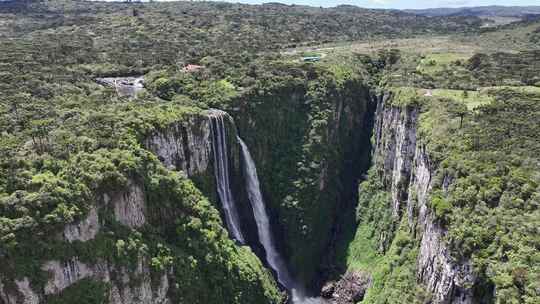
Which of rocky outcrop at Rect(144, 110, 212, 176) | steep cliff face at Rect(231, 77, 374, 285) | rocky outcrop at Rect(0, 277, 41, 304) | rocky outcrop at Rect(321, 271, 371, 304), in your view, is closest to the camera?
rocky outcrop at Rect(0, 277, 41, 304)

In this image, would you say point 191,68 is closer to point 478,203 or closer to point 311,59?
point 311,59

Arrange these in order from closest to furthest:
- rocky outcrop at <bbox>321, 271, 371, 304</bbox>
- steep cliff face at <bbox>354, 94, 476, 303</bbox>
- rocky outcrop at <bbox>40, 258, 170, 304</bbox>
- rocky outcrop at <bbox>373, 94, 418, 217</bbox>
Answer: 1. rocky outcrop at <bbox>40, 258, 170, 304</bbox>
2. steep cliff face at <bbox>354, 94, 476, 303</bbox>
3. rocky outcrop at <bbox>321, 271, 371, 304</bbox>
4. rocky outcrop at <bbox>373, 94, 418, 217</bbox>

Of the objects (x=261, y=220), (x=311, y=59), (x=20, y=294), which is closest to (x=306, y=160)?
(x=261, y=220)

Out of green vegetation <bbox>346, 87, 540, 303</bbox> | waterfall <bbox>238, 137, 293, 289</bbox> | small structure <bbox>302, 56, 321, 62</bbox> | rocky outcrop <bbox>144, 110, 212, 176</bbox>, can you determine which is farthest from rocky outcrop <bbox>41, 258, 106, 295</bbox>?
small structure <bbox>302, 56, 321, 62</bbox>

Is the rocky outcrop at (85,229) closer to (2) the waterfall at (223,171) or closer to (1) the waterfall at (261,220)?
(2) the waterfall at (223,171)

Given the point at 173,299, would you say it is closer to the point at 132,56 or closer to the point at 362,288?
the point at 362,288

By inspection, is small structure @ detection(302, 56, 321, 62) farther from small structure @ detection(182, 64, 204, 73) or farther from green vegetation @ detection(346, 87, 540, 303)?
green vegetation @ detection(346, 87, 540, 303)

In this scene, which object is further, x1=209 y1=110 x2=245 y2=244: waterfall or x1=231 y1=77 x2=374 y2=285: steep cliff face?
x1=231 y1=77 x2=374 y2=285: steep cliff face
